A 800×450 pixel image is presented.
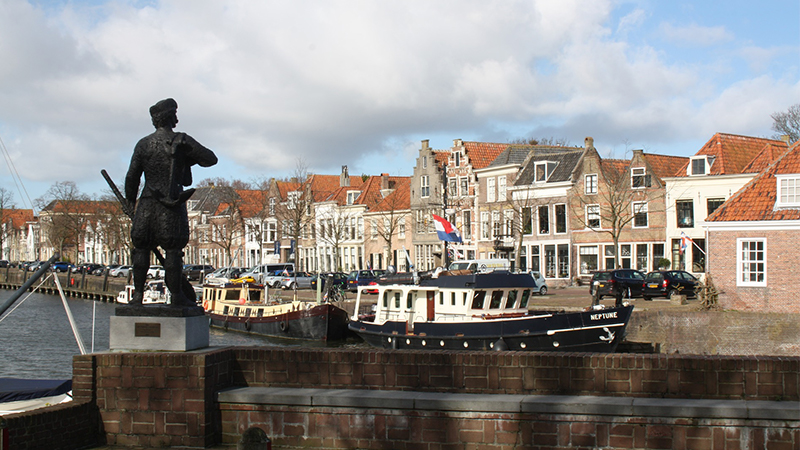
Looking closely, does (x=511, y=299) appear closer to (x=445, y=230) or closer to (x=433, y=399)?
(x=445, y=230)

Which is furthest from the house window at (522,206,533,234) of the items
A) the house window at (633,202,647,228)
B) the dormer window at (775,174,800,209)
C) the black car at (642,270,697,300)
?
the dormer window at (775,174,800,209)

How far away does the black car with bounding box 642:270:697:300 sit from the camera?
3853 centimetres

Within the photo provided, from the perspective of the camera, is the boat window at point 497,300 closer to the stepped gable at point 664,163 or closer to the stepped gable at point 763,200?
the stepped gable at point 763,200

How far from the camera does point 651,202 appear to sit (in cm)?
5109

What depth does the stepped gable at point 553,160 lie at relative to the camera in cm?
5678

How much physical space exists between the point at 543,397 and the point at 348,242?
230ft

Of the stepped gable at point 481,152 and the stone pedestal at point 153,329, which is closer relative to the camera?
the stone pedestal at point 153,329

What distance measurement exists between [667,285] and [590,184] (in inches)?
683

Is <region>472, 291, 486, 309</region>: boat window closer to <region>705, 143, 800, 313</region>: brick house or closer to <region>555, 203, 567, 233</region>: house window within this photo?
<region>705, 143, 800, 313</region>: brick house

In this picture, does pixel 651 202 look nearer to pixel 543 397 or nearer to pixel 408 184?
pixel 408 184

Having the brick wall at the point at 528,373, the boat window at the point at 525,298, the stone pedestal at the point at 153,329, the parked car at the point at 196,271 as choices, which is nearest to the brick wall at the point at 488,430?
the brick wall at the point at 528,373

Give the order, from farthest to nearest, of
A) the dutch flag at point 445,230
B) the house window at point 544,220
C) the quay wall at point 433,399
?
1. the house window at point 544,220
2. the dutch flag at point 445,230
3. the quay wall at point 433,399

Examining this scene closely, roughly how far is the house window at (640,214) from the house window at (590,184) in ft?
11.7

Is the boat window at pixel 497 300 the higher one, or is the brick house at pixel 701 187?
the brick house at pixel 701 187
